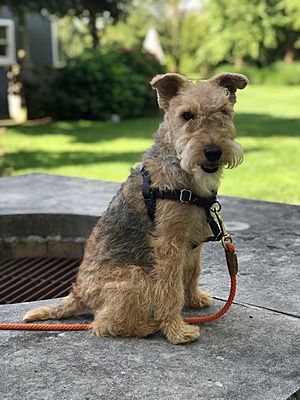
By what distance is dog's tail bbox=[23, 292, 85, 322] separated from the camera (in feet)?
10.8

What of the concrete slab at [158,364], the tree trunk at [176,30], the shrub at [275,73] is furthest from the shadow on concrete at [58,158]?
the shrub at [275,73]

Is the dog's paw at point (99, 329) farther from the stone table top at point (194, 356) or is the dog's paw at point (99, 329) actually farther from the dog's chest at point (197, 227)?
the dog's chest at point (197, 227)

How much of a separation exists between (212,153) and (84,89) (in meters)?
17.9

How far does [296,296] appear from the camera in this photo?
3693mm

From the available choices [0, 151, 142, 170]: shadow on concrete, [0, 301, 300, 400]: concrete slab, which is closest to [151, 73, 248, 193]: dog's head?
[0, 301, 300, 400]: concrete slab

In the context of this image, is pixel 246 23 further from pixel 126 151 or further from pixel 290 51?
pixel 290 51

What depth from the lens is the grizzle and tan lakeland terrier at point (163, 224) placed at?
2.84m

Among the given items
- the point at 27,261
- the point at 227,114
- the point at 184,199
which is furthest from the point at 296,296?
the point at 27,261

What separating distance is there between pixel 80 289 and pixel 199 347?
0.78 meters

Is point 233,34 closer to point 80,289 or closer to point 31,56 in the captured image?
point 31,56

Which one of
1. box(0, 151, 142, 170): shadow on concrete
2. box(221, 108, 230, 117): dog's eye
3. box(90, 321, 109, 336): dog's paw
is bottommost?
box(0, 151, 142, 170): shadow on concrete

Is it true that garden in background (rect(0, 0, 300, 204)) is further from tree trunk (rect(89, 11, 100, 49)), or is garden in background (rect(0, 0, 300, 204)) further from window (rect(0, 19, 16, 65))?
window (rect(0, 19, 16, 65))

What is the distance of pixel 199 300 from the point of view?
3521 millimetres

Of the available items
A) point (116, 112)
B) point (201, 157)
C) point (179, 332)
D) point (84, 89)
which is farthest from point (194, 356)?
point (116, 112)
